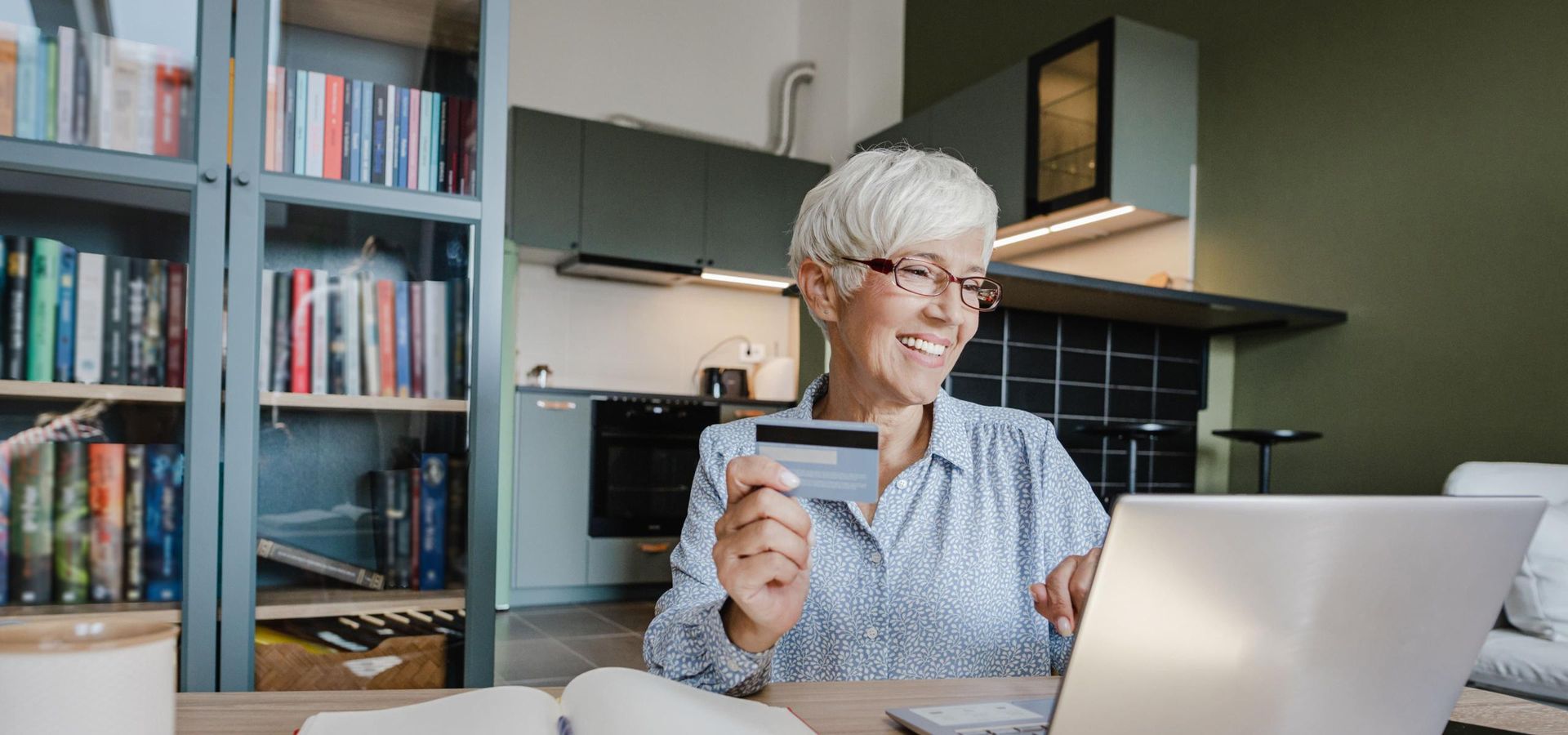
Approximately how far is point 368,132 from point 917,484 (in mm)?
1220

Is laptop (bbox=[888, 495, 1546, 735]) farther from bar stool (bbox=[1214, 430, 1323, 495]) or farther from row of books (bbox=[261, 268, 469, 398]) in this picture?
bar stool (bbox=[1214, 430, 1323, 495])

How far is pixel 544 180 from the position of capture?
4527mm

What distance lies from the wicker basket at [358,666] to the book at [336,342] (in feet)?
1.49

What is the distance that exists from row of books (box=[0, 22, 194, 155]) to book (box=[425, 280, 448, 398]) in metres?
0.45

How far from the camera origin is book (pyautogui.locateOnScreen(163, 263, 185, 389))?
1.56 meters

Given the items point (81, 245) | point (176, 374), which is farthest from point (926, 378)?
point (81, 245)

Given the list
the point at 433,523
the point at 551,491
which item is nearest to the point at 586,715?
the point at 433,523

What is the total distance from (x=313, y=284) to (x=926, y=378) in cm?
115

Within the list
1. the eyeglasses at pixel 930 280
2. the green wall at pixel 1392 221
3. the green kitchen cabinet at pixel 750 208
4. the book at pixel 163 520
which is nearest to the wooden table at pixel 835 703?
the eyeglasses at pixel 930 280

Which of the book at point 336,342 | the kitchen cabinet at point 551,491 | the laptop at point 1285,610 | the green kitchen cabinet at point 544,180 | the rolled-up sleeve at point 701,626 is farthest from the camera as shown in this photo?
the green kitchen cabinet at point 544,180

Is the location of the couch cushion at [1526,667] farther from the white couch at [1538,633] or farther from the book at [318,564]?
the book at [318,564]

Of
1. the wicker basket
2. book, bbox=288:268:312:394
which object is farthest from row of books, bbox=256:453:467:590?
book, bbox=288:268:312:394

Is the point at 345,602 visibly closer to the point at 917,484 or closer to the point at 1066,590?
the point at 917,484

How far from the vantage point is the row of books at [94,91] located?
1.50 meters
